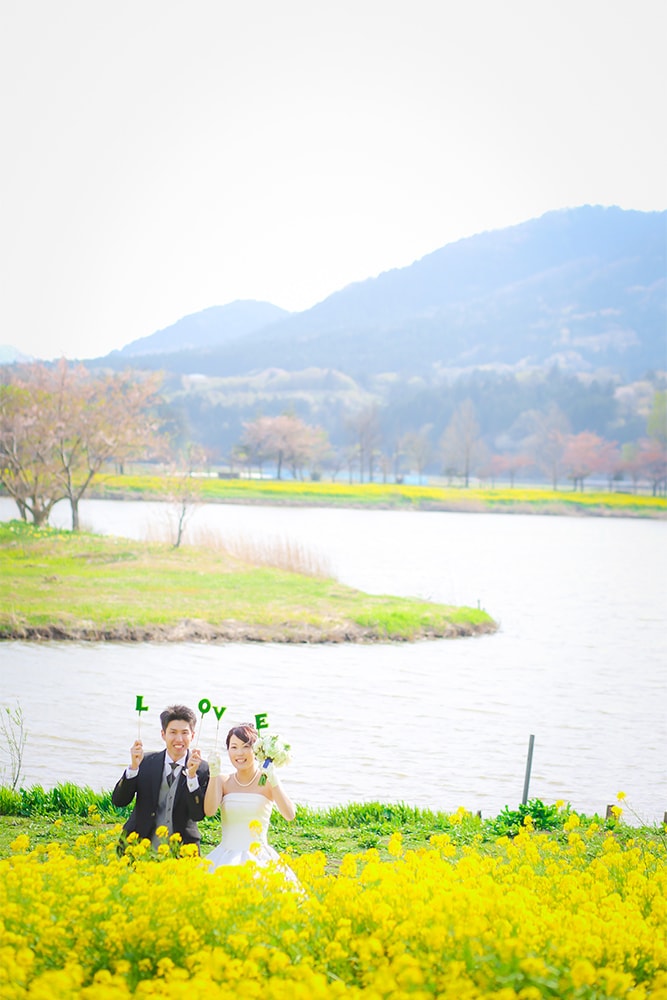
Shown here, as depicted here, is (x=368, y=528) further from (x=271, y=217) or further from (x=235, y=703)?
(x=235, y=703)

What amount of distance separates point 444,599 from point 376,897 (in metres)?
11.9

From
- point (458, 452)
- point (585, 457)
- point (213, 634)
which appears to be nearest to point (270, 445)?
point (458, 452)

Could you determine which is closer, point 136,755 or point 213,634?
point 136,755

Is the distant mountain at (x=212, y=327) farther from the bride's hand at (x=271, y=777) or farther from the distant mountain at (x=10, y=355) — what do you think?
the bride's hand at (x=271, y=777)

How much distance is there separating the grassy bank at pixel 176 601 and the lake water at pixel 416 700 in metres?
0.28

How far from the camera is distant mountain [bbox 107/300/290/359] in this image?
2758 centimetres

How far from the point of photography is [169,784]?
11.9 ft

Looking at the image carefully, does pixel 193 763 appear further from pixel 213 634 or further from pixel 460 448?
pixel 460 448

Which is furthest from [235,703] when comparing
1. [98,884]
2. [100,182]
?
[100,182]

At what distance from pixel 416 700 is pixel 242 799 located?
5.64 m

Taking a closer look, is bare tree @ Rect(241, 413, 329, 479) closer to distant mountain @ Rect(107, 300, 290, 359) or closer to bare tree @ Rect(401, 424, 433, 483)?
bare tree @ Rect(401, 424, 433, 483)

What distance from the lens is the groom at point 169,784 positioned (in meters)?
3.59

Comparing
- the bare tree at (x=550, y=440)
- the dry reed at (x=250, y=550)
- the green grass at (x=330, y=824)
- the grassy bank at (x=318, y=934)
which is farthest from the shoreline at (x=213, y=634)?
the bare tree at (x=550, y=440)

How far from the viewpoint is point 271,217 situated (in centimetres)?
1692
